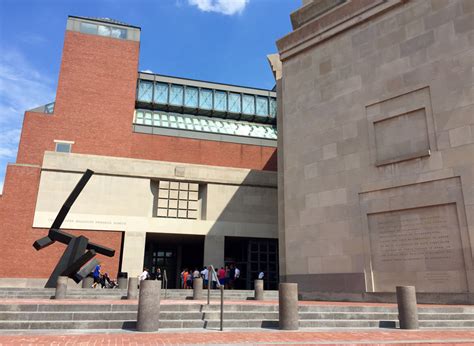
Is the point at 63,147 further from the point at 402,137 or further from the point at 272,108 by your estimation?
the point at 402,137

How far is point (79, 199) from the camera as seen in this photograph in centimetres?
2797

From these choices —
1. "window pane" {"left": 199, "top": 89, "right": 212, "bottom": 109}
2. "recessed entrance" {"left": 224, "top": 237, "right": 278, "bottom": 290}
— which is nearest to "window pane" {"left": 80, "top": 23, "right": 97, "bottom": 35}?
"window pane" {"left": 199, "top": 89, "right": 212, "bottom": 109}

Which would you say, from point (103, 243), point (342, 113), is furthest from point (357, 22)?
point (103, 243)

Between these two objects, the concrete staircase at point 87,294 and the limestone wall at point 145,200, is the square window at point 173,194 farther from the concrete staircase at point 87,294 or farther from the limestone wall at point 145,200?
the concrete staircase at point 87,294

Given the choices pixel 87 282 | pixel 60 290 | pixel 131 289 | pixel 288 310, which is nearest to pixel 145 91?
pixel 87 282

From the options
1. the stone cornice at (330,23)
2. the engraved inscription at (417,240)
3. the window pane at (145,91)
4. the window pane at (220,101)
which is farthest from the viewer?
the window pane at (220,101)

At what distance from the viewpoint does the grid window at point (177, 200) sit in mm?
29875

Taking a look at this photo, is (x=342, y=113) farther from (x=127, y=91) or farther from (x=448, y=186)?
(x=127, y=91)

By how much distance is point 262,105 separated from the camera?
146ft

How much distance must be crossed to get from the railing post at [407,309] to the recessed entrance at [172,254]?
22.8 m

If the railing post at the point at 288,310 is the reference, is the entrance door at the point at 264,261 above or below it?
above

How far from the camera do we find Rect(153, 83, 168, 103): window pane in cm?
3970

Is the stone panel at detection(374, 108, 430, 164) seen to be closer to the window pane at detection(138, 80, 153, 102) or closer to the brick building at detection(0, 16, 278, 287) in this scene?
the brick building at detection(0, 16, 278, 287)

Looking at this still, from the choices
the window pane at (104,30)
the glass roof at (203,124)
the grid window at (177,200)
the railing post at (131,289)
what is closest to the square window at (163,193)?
the grid window at (177,200)
